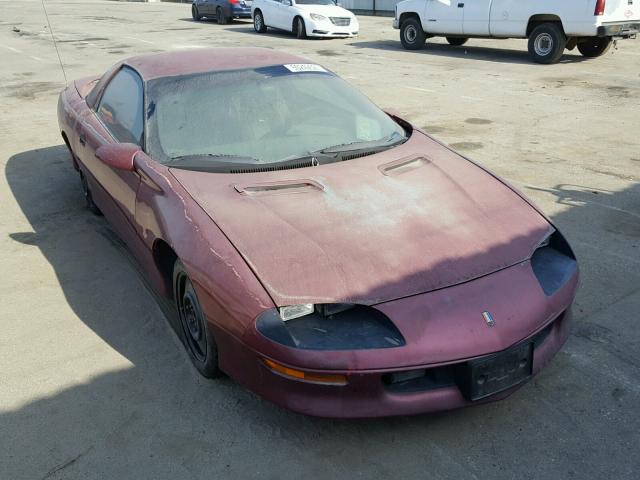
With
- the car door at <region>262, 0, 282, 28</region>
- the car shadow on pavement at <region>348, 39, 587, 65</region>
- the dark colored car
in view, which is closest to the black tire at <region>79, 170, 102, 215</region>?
the car shadow on pavement at <region>348, 39, 587, 65</region>

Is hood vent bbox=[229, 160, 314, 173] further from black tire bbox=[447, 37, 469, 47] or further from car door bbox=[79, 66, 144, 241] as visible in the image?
black tire bbox=[447, 37, 469, 47]

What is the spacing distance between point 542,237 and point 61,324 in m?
2.76

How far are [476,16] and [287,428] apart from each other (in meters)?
12.8

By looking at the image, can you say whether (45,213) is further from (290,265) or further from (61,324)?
(290,265)

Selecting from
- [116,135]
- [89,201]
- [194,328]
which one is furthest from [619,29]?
[194,328]

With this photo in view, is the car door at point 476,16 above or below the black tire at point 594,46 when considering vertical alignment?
above

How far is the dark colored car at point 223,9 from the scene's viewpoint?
75.0ft

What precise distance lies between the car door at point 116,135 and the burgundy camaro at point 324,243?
0.03 m

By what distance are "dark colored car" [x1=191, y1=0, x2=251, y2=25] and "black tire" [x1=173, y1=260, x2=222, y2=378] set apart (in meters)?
21.2

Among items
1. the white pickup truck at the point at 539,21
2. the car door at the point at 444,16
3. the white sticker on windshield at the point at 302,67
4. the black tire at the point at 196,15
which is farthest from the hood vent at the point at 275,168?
the black tire at the point at 196,15

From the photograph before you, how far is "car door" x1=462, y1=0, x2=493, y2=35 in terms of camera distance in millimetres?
13656

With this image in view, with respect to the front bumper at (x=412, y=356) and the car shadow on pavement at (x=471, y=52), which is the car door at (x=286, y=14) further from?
the front bumper at (x=412, y=356)

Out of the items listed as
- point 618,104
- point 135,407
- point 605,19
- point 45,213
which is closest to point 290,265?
point 135,407

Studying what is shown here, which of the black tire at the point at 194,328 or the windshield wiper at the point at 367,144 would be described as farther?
the windshield wiper at the point at 367,144
